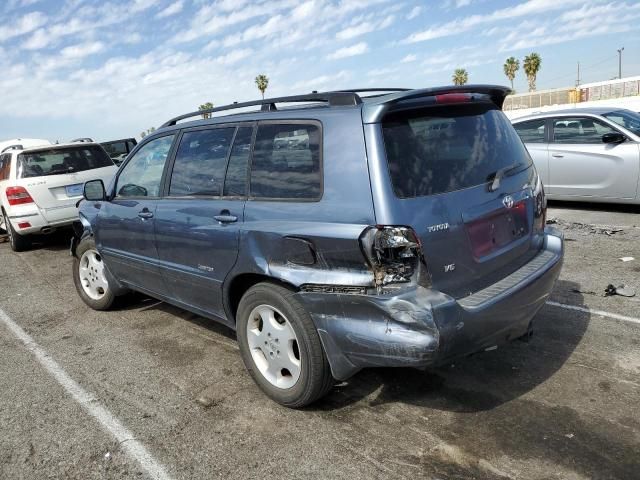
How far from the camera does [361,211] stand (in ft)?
8.86

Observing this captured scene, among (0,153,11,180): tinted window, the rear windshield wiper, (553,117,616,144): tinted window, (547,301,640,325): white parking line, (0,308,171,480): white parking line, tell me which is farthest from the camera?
(0,153,11,180): tinted window

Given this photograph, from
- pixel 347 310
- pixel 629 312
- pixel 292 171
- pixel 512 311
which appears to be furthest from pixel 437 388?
pixel 629 312

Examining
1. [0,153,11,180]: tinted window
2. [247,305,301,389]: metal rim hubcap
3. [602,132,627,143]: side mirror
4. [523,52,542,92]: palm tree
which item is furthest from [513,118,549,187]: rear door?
[523,52,542,92]: palm tree

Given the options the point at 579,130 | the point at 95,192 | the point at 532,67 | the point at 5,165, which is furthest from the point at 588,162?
the point at 532,67

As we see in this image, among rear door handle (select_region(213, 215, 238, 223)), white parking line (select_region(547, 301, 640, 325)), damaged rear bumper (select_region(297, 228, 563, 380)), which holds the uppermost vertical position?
rear door handle (select_region(213, 215, 238, 223))

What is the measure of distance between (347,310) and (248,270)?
79 cm

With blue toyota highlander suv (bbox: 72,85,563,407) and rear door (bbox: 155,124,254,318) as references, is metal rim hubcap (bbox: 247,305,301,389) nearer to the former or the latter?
blue toyota highlander suv (bbox: 72,85,563,407)

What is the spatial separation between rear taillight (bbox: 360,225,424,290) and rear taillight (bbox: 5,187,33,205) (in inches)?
291

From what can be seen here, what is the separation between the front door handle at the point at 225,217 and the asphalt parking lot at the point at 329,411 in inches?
44.7

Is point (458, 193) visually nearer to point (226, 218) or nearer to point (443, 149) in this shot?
point (443, 149)

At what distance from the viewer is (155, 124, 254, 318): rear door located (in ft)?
11.3

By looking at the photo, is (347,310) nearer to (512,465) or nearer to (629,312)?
(512,465)

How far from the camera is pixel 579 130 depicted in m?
8.26

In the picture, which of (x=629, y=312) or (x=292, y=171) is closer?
(x=292, y=171)
